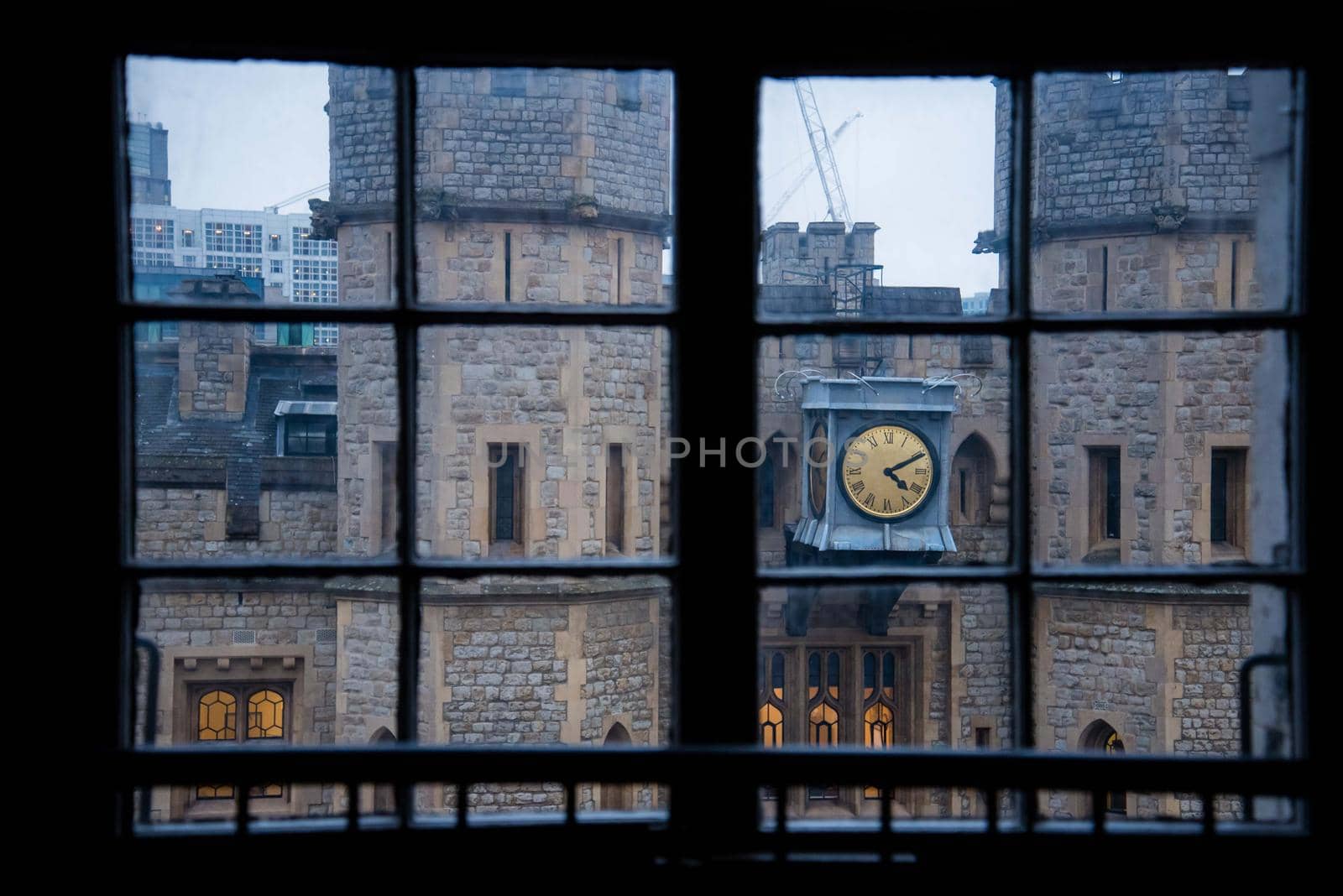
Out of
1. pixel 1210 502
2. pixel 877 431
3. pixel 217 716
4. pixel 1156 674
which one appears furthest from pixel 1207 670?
pixel 217 716

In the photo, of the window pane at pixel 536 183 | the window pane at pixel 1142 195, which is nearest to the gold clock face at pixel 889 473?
the window pane at pixel 1142 195

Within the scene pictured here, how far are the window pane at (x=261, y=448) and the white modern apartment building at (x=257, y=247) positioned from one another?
2.00 feet

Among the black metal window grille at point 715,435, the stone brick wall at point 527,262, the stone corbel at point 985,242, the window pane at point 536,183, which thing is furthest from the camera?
the stone brick wall at point 527,262

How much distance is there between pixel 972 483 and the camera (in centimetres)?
1170

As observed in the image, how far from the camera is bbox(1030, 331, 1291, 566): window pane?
973cm

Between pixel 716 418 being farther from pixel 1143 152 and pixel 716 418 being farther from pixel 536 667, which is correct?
pixel 1143 152

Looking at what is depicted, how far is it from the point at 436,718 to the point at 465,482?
196 cm

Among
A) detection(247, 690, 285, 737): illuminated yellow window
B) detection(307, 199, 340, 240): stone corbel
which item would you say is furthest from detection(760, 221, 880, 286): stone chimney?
detection(247, 690, 285, 737): illuminated yellow window

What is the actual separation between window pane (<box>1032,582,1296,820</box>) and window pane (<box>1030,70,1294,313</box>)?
2671 millimetres

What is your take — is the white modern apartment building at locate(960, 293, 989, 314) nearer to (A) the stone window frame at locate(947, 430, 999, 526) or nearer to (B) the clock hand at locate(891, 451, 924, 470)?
(B) the clock hand at locate(891, 451, 924, 470)

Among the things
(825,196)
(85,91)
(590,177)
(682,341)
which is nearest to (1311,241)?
(682,341)

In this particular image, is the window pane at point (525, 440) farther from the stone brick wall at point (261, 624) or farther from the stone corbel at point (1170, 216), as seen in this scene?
the stone corbel at point (1170, 216)

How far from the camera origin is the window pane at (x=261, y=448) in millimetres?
9312

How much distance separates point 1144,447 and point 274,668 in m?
8.43
